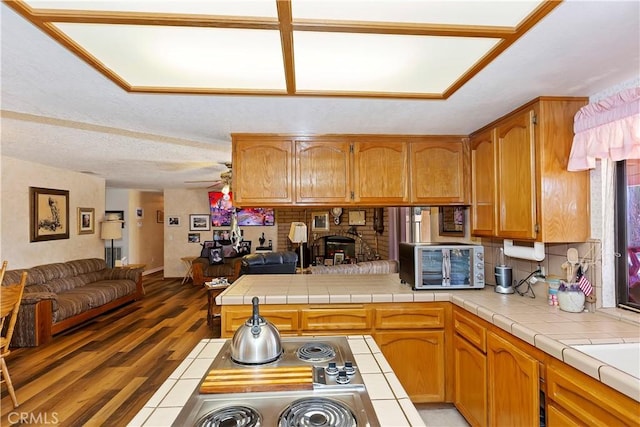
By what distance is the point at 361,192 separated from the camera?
8.99ft

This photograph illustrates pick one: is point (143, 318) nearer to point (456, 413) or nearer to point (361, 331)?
point (361, 331)

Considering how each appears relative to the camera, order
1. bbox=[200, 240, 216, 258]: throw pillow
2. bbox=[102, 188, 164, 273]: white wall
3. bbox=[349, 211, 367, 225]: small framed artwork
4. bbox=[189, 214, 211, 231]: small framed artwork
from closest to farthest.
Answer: bbox=[200, 240, 216, 258]: throw pillow, bbox=[349, 211, 367, 225]: small framed artwork, bbox=[102, 188, 164, 273]: white wall, bbox=[189, 214, 211, 231]: small framed artwork

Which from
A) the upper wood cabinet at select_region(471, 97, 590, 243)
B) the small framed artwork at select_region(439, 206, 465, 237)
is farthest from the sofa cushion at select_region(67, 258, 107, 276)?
the upper wood cabinet at select_region(471, 97, 590, 243)

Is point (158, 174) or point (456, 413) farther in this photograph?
point (158, 174)

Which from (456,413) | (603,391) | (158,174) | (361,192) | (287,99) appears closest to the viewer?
(603,391)

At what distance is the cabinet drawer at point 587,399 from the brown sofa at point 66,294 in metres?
A: 4.84

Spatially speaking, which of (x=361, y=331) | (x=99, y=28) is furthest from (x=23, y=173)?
(x=361, y=331)

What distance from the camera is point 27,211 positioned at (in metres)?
4.60

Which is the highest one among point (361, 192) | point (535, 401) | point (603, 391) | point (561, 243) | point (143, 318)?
point (361, 192)

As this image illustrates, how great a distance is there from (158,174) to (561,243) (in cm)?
570

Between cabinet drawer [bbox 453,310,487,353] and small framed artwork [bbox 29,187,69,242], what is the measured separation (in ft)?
18.1

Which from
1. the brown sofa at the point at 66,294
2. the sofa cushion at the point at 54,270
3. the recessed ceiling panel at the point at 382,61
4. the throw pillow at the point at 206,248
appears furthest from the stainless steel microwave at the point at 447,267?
the throw pillow at the point at 206,248

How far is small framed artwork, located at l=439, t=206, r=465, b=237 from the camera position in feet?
10.1

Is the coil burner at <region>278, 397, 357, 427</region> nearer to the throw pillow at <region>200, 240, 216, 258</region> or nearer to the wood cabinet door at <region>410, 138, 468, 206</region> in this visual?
the wood cabinet door at <region>410, 138, 468, 206</region>
